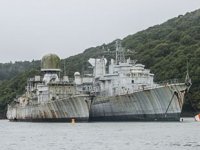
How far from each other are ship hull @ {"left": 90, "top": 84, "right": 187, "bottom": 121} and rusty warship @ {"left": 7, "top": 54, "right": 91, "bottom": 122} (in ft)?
21.2

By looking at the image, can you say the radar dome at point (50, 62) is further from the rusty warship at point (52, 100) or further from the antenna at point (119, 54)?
the antenna at point (119, 54)

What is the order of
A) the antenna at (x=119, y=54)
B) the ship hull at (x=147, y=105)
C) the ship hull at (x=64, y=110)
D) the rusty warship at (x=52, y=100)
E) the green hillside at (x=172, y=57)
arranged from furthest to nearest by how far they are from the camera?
the green hillside at (x=172, y=57)
the antenna at (x=119, y=54)
the rusty warship at (x=52, y=100)
the ship hull at (x=64, y=110)
the ship hull at (x=147, y=105)

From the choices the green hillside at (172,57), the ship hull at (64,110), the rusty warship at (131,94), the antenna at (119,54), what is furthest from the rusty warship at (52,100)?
the green hillside at (172,57)

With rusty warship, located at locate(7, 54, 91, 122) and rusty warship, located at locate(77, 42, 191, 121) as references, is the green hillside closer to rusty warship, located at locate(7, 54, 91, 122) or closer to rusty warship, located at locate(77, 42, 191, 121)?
rusty warship, located at locate(77, 42, 191, 121)

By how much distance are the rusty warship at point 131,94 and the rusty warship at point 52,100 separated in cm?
551

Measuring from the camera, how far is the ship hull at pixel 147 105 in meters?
103

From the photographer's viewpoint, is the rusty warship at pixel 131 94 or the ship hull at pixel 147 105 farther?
the rusty warship at pixel 131 94

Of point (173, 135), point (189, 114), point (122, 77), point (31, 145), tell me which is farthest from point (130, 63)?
point (31, 145)

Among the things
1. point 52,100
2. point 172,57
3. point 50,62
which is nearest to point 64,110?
point 52,100

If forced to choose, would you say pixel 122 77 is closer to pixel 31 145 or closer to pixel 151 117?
pixel 151 117

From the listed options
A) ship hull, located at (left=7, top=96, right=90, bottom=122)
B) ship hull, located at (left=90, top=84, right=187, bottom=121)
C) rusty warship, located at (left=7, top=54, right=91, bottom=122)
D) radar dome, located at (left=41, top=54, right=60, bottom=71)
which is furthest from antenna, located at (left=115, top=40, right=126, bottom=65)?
ship hull, located at (left=7, top=96, right=90, bottom=122)

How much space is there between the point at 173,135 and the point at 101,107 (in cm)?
5690

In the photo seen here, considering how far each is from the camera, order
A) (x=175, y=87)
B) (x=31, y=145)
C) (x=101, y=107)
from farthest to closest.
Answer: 1. (x=101, y=107)
2. (x=175, y=87)
3. (x=31, y=145)

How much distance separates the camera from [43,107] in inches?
4449
